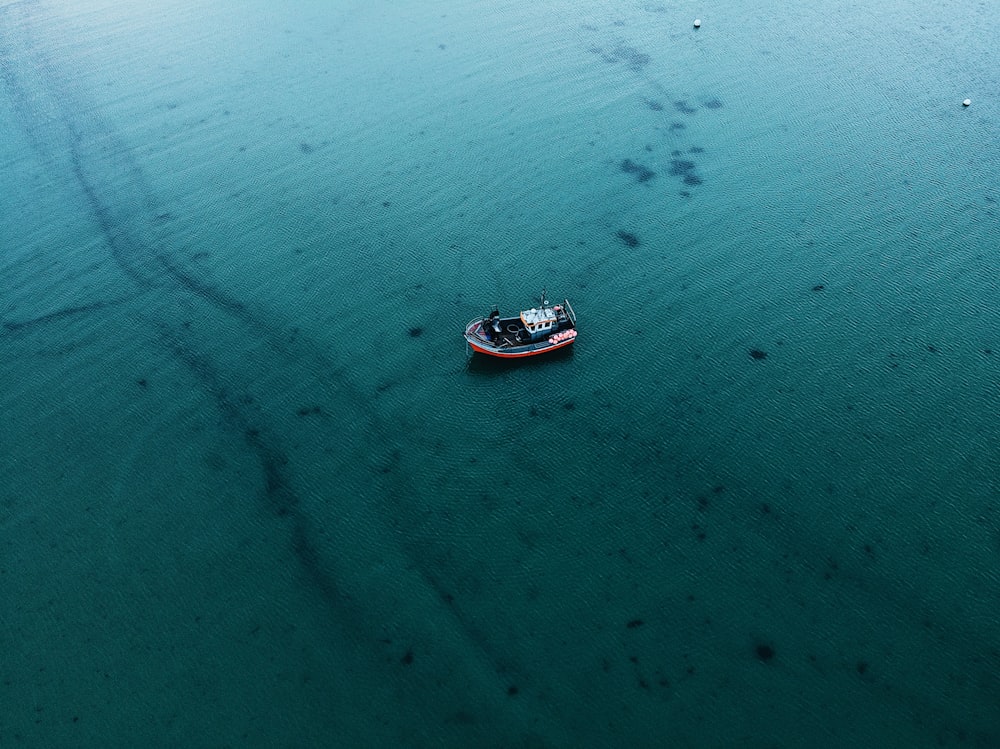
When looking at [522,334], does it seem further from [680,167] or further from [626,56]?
[626,56]

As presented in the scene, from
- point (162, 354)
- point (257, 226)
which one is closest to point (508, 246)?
point (257, 226)

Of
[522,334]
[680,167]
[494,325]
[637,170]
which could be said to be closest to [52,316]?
[494,325]

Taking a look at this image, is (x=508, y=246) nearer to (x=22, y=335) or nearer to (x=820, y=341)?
(x=820, y=341)

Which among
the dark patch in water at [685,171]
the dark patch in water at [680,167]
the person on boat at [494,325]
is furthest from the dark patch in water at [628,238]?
the person on boat at [494,325]

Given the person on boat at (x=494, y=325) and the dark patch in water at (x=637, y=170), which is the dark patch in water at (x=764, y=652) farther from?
the dark patch in water at (x=637, y=170)

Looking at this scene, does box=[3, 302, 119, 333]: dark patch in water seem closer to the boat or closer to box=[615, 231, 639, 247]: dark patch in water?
the boat

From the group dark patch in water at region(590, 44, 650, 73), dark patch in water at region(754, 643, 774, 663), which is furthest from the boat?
dark patch in water at region(590, 44, 650, 73)
